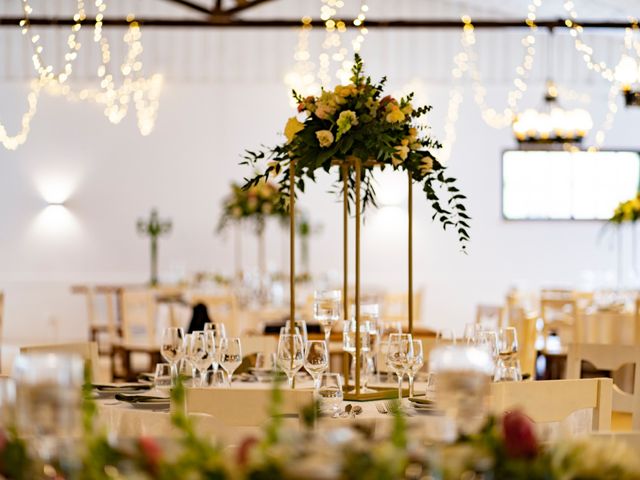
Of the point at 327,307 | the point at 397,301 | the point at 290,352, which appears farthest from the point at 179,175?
the point at 290,352

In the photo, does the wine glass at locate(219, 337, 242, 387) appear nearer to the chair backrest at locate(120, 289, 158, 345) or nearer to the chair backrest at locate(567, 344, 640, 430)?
the chair backrest at locate(567, 344, 640, 430)

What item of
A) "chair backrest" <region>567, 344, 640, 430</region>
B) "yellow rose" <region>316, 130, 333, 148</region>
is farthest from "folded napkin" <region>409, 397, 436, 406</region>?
"chair backrest" <region>567, 344, 640, 430</region>

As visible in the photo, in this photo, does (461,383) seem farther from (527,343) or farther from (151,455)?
(527,343)

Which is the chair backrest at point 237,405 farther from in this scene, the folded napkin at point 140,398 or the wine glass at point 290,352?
the folded napkin at point 140,398

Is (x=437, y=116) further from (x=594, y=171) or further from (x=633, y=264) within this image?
(x=633, y=264)

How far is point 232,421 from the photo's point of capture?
3098 millimetres

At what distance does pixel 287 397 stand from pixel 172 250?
973 cm

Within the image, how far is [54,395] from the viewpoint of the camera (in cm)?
161

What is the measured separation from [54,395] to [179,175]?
439 inches

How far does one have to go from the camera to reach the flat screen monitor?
1273cm

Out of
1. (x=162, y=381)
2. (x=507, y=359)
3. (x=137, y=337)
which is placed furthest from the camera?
(x=137, y=337)

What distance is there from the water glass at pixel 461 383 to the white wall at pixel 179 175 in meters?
10.9

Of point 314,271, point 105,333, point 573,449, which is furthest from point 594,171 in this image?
point 573,449

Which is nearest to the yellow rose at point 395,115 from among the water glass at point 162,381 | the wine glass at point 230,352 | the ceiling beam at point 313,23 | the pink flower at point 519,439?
the wine glass at point 230,352
